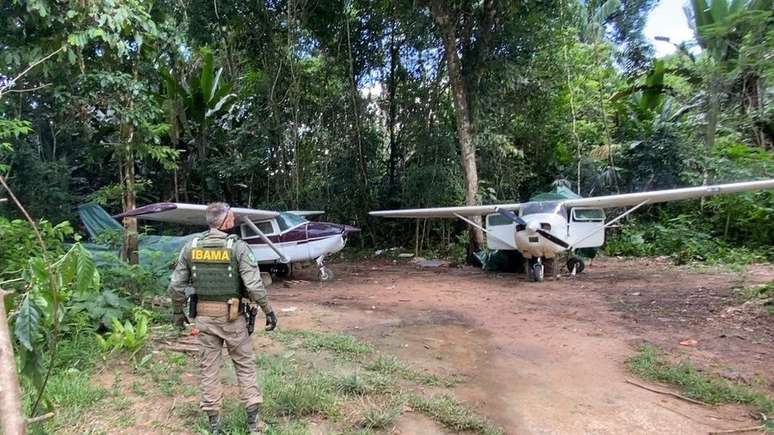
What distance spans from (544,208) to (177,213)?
7383 millimetres

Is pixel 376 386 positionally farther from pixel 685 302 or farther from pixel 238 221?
pixel 238 221

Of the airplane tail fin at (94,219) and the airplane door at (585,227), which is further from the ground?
the airplane tail fin at (94,219)

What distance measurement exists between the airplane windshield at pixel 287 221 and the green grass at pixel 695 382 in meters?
7.65

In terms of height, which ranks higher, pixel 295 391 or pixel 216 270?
pixel 216 270

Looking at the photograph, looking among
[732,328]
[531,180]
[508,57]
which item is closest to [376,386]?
[732,328]

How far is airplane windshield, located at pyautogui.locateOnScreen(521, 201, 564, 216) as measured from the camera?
35.4ft

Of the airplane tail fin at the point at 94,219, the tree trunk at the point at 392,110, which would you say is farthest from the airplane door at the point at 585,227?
the airplane tail fin at the point at 94,219

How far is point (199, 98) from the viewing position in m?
15.5

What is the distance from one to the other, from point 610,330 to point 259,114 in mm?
12301

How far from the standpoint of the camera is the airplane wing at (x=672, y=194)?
8696 millimetres

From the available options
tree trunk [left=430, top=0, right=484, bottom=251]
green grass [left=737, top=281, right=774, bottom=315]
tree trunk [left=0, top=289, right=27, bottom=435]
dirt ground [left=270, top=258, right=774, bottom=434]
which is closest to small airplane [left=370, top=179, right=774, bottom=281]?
dirt ground [left=270, top=258, right=774, bottom=434]

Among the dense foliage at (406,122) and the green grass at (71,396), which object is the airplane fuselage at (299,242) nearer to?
the dense foliage at (406,122)

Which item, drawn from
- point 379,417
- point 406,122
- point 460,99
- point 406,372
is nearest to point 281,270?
point 460,99

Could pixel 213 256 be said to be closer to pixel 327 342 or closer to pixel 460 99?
pixel 327 342
